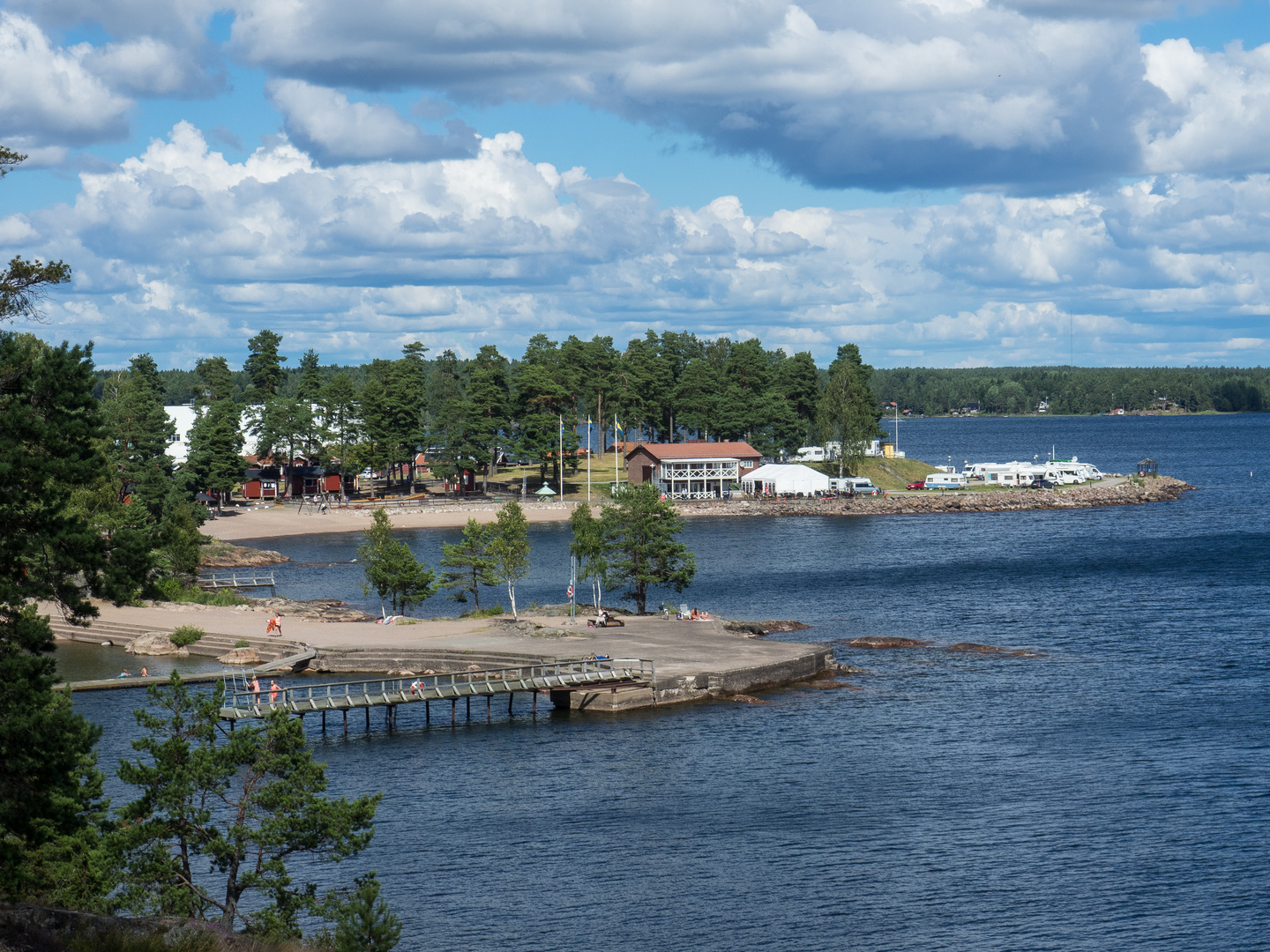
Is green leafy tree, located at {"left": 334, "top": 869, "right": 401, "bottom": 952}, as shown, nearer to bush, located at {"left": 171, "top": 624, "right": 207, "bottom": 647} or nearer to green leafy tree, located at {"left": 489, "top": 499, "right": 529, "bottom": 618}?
bush, located at {"left": 171, "top": 624, "right": 207, "bottom": 647}

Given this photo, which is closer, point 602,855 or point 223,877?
point 223,877

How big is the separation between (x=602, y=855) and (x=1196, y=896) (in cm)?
1588

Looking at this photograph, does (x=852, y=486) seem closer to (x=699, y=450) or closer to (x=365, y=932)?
(x=699, y=450)

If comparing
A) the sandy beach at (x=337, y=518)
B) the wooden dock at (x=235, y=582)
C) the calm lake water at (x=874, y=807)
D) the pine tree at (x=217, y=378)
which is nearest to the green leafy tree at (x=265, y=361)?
the pine tree at (x=217, y=378)

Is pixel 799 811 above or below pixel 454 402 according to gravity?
below

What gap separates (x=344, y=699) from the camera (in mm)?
49781

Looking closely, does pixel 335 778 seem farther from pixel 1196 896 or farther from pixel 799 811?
pixel 1196 896

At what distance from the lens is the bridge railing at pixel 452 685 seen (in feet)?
162

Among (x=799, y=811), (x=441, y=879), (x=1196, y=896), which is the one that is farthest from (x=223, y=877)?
(x=1196, y=896)

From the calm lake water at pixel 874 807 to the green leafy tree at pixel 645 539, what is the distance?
8098 millimetres

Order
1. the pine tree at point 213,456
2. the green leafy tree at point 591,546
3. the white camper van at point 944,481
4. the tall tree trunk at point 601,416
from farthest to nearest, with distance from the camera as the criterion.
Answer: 1. the tall tree trunk at point 601,416
2. the white camper van at point 944,481
3. the pine tree at point 213,456
4. the green leafy tree at point 591,546

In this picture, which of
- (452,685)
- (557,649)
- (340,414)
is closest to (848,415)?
(340,414)

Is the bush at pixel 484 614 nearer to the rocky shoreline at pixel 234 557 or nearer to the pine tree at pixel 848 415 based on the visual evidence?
the rocky shoreline at pixel 234 557

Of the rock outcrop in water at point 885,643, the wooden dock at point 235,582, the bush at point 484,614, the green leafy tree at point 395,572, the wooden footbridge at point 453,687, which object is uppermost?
the green leafy tree at point 395,572
